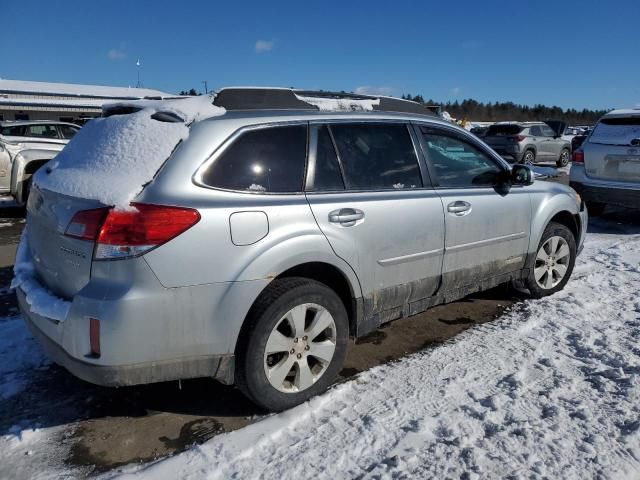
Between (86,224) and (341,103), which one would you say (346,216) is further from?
(86,224)

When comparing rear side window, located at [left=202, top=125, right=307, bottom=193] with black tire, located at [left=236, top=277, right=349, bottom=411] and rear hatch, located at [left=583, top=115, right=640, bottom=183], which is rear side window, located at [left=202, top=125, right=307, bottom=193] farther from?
rear hatch, located at [left=583, top=115, right=640, bottom=183]

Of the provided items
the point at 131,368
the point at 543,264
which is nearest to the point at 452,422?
the point at 131,368

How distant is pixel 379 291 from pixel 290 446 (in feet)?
3.82

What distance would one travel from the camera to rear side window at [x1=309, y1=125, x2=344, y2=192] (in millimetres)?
3086

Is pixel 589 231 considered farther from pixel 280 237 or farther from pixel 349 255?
pixel 280 237

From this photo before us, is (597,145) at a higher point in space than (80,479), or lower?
higher

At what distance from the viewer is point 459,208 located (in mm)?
3785

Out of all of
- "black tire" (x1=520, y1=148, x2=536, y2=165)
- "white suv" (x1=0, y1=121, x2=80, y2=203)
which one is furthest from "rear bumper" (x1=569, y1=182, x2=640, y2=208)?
"black tire" (x1=520, y1=148, x2=536, y2=165)

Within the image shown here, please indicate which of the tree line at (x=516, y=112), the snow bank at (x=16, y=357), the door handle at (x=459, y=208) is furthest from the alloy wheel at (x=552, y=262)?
the tree line at (x=516, y=112)

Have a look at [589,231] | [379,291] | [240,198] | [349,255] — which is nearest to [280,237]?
[240,198]

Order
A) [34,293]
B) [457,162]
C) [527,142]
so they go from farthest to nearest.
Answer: [527,142] < [457,162] < [34,293]

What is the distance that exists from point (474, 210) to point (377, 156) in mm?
950

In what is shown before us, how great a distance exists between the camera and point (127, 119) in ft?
9.57

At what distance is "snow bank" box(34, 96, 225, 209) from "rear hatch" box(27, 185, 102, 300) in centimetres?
6
